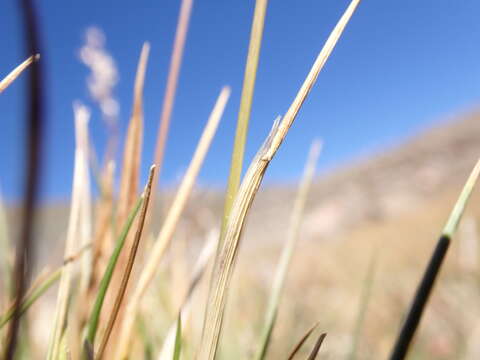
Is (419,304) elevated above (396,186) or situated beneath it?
situated beneath

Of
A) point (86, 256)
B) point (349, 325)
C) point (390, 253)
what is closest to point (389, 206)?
point (390, 253)

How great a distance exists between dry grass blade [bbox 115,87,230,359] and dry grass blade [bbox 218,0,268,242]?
68mm

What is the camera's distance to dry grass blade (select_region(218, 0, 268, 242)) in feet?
0.39

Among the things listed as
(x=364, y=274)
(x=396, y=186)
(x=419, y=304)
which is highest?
(x=396, y=186)

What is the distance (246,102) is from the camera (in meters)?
0.12

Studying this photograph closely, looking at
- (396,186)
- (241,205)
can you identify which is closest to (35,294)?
(241,205)

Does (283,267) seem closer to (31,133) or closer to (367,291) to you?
(367,291)

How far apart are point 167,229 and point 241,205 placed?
3.3 inches

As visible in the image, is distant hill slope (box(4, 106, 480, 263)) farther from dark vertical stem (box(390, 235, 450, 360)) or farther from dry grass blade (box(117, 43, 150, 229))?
dark vertical stem (box(390, 235, 450, 360))

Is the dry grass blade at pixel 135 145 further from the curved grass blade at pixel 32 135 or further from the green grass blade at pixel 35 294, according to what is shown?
the curved grass blade at pixel 32 135

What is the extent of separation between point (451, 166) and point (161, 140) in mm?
5251

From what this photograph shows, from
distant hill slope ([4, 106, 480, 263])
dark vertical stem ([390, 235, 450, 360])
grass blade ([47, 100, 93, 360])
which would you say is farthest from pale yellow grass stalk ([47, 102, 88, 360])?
distant hill slope ([4, 106, 480, 263])

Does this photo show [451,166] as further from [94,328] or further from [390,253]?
[94,328]

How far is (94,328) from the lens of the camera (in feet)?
0.50
